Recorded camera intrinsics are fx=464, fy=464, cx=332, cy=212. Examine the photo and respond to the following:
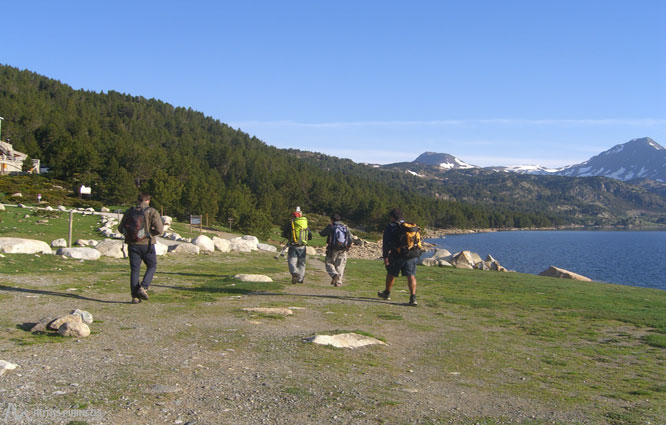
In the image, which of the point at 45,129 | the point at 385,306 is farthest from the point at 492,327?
the point at 45,129

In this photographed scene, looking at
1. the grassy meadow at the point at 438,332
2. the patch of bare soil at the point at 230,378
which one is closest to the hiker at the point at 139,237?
the grassy meadow at the point at 438,332

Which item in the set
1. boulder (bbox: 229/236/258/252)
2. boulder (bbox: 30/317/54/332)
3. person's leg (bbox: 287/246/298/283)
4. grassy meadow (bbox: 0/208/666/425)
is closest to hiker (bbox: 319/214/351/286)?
grassy meadow (bbox: 0/208/666/425)

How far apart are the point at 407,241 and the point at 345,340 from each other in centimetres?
486

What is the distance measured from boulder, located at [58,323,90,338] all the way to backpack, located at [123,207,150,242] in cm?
343

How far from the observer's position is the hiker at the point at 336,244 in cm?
1420

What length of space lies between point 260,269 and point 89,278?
7.46m

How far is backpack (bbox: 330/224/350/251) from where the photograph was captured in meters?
14.2

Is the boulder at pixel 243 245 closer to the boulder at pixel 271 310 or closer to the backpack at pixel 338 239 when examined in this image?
the backpack at pixel 338 239

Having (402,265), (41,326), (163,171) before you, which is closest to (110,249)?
(41,326)

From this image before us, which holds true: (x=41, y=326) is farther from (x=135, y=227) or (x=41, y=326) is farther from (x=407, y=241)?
(x=407, y=241)

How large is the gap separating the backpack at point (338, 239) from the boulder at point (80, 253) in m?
10.7

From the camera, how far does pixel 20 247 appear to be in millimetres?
17219

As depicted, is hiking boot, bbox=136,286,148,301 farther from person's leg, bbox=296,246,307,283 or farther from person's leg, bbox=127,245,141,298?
person's leg, bbox=296,246,307,283

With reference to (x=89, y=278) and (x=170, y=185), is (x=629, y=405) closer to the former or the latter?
(x=89, y=278)
